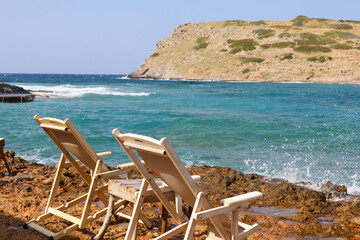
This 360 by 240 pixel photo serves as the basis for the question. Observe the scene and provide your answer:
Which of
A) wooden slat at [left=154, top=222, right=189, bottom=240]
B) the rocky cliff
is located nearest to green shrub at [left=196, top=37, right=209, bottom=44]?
the rocky cliff

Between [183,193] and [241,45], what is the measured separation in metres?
74.6

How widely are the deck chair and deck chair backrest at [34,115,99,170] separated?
665 mm

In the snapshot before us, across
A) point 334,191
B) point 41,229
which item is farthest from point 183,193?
point 334,191

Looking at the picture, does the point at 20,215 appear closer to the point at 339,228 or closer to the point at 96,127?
the point at 339,228

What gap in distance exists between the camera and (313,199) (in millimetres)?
5562

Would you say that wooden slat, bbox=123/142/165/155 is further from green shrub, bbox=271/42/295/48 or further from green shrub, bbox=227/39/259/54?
green shrub, bbox=271/42/295/48

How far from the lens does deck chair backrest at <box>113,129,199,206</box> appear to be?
2582mm

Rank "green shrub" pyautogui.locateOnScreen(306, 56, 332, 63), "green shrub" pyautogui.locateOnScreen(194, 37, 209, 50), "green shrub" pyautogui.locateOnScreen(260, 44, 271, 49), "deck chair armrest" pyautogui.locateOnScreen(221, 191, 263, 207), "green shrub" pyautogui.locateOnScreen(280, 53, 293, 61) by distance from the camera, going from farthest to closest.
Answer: "green shrub" pyautogui.locateOnScreen(194, 37, 209, 50), "green shrub" pyautogui.locateOnScreen(260, 44, 271, 49), "green shrub" pyautogui.locateOnScreen(280, 53, 293, 61), "green shrub" pyautogui.locateOnScreen(306, 56, 332, 63), "deck chair armrest" pyautogui.locateOnScreen(221, 191, 263, 207)

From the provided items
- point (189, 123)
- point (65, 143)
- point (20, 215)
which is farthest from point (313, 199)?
point (189, 123)

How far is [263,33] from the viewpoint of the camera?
77.4m

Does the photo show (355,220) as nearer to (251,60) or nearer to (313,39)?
(251,60)

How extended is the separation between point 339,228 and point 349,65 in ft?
199

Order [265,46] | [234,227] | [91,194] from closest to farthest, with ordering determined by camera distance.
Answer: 1. [234,227]
2. [91,194]
3. [265,46]

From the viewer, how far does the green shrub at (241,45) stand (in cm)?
7250
